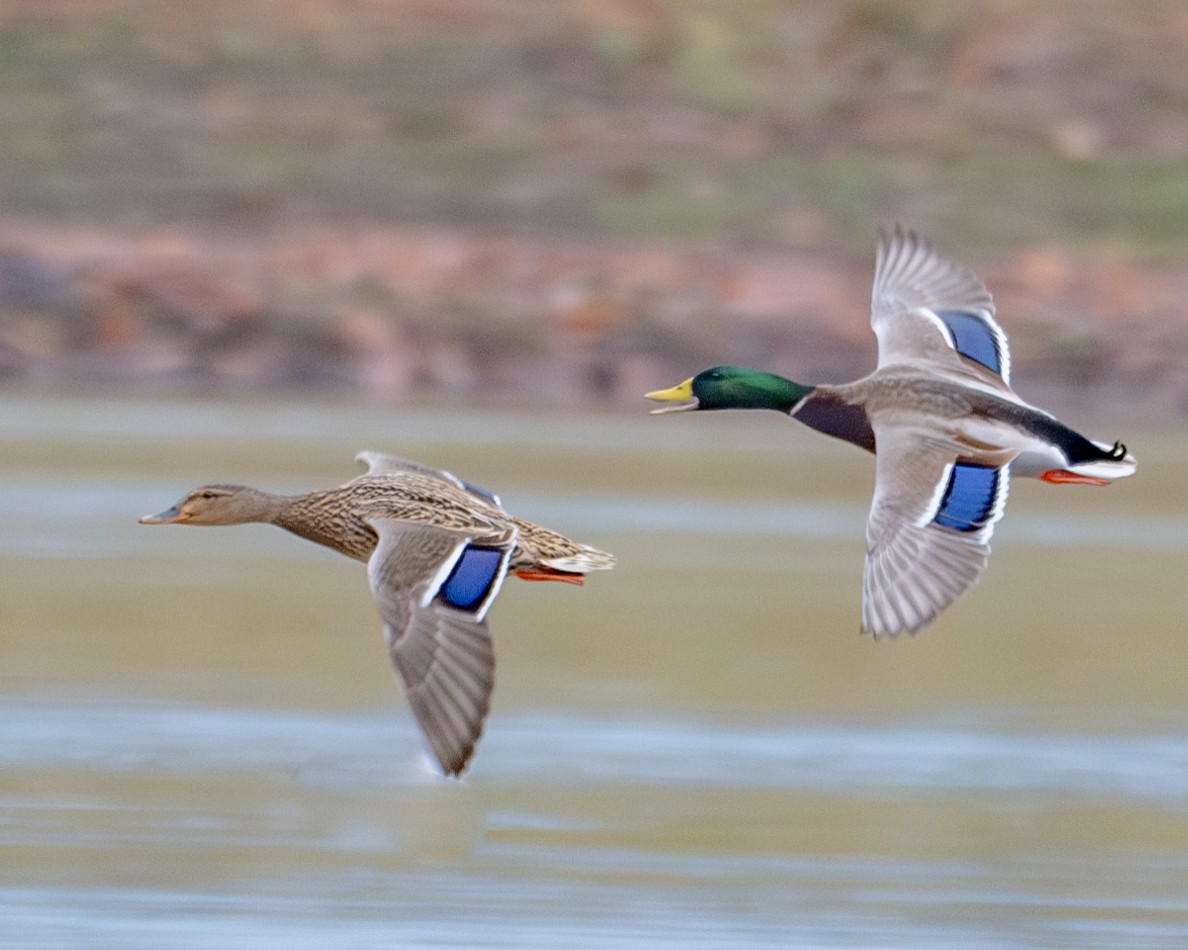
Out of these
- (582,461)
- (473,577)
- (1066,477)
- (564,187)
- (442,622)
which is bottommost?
(442,622)

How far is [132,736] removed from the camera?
10.3 meters

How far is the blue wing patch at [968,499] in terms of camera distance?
7.35m

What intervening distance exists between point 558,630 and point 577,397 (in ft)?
36.2

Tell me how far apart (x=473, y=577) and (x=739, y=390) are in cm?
132

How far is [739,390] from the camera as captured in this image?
8.26 meters

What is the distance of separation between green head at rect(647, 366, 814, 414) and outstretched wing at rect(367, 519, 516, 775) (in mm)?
873

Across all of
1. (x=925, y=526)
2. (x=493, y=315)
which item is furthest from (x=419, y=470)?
(x=493, y=315)

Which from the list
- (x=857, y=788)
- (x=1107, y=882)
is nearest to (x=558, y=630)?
(x=857, y=788)

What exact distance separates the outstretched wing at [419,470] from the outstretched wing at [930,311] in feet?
3.29

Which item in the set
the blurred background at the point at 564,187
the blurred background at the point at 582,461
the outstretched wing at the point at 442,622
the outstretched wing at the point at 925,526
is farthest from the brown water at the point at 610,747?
the blurred background at the point at 564,187

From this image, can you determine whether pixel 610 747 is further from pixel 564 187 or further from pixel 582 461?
pixel 564 187

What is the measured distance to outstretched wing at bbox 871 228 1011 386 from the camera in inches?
320

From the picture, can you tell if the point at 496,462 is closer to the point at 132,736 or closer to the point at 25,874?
the point at 132,736

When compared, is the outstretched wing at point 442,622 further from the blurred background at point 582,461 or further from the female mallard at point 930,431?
the blurred background at point 582,461
